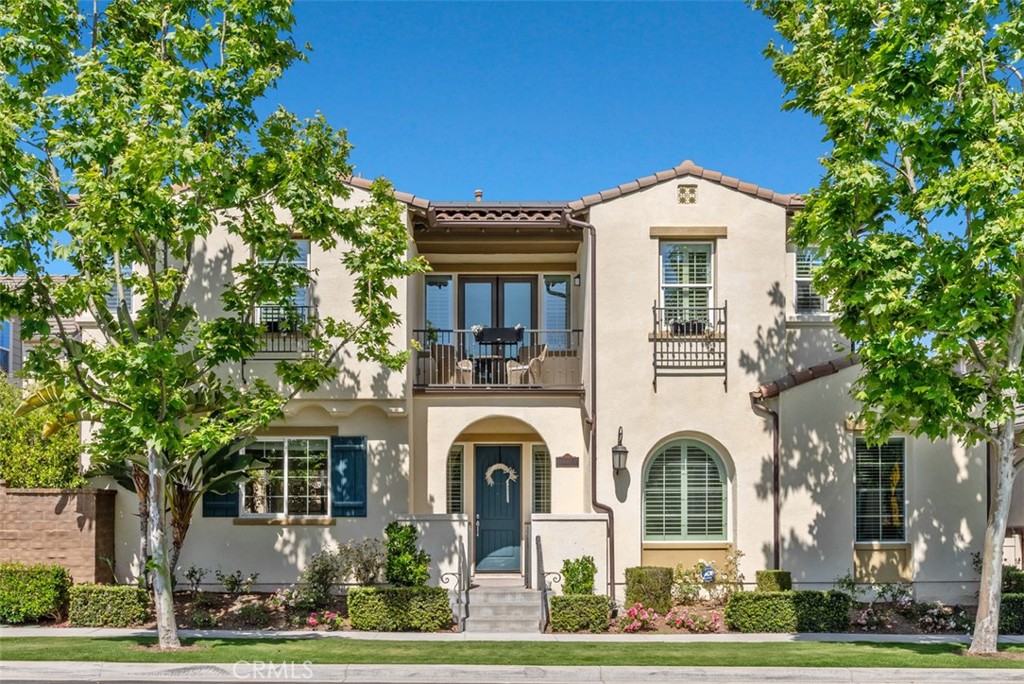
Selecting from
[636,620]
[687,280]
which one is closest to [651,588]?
[636,620]

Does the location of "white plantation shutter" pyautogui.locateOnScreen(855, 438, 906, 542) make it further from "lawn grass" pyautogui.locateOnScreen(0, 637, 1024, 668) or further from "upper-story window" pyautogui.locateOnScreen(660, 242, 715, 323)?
"upper-story window" pyautogui.locateOnScreen(660, 242, 715, 323)

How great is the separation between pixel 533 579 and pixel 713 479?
3.71m

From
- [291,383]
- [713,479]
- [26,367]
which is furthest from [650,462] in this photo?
[26,367]

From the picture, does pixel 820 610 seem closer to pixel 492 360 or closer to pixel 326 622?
pixel 492 360

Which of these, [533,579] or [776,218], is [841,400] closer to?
[776,218]

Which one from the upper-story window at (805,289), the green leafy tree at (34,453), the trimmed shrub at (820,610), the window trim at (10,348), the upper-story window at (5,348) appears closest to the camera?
the trimmed shrub at (820,610)

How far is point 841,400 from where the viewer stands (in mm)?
18109

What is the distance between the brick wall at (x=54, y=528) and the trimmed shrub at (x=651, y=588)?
904cm

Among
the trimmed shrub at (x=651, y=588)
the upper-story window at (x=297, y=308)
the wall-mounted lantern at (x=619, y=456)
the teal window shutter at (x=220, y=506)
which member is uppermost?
the upper-story window at (x=297, y=308)

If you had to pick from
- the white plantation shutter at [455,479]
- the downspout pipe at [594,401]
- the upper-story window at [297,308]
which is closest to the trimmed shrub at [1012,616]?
the downspout pipe at [594,401]

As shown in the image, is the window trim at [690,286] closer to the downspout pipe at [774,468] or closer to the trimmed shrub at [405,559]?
the downspout pipe at [774,468]

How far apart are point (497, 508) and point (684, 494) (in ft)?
13.4

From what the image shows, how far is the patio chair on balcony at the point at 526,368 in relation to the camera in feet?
66.2

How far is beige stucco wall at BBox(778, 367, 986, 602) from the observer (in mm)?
17797
